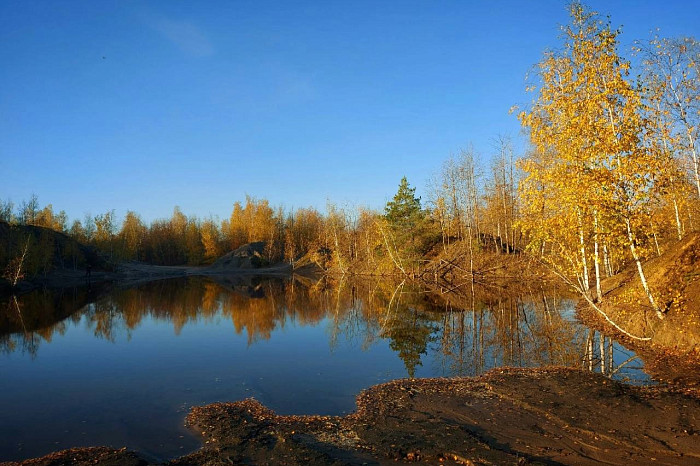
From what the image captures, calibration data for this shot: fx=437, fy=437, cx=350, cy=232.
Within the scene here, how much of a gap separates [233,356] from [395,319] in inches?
371

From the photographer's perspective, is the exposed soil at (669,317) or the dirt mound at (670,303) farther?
the dirt mound at (670,303)

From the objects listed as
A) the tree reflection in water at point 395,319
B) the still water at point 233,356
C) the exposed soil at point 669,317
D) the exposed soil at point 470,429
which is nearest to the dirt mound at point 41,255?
the tree reflection in water at point 395,319

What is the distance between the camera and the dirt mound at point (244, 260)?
80688 millimetres

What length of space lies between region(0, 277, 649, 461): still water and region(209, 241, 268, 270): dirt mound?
50.7 meters

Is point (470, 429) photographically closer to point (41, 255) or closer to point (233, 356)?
point (233, 356)

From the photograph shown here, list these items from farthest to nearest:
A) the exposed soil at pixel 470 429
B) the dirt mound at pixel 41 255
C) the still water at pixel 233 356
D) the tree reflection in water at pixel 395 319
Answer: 1. the dirt mound at pixel 41 255
2. the tree reflection in water at pixel 395 319
3. the still water at pixel 233 356
4. the exposed soil at pixel 470 429

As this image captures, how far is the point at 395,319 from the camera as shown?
22.7m

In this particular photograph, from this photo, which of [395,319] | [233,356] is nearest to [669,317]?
[395,319]

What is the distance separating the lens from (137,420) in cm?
947

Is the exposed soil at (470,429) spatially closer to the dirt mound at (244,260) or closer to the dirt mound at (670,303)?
the dirt mound at (670,303)

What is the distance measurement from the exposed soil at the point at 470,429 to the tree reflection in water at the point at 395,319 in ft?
8.95

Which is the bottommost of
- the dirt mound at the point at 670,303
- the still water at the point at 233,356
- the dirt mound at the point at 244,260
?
the still water at the point at 233,356

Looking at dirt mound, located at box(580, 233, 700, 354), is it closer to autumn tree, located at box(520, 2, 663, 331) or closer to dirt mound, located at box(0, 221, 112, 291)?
autumn tree, located at box(520, 2, 663, 331)

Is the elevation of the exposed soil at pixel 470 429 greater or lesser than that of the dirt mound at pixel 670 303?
lesser
